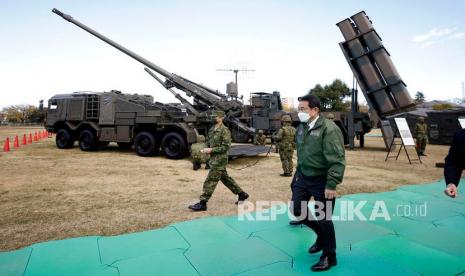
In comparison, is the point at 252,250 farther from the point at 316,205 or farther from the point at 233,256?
the point at 316,205

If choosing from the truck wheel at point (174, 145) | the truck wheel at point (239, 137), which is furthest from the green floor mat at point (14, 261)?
the truck wheel at point (239, 137)

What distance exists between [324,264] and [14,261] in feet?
9.29

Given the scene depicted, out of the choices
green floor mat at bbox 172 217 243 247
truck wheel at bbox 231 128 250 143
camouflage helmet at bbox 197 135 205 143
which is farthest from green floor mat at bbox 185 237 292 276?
truck wheel at bbox 231 128 250 143

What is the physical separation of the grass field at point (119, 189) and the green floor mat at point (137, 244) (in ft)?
0.99

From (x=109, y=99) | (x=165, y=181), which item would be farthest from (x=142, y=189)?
(x=109, y=99)

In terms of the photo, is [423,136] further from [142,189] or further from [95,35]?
[95,35]

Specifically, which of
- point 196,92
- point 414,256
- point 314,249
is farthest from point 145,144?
point 414,256

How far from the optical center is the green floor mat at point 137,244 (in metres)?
3.14

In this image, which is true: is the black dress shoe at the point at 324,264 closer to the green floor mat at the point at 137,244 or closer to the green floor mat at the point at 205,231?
the green floor mat at the point at 205,231

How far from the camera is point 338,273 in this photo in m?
2.79

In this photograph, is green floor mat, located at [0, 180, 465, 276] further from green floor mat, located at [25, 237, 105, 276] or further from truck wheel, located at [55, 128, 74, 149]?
truck wheel, located at [55, 128, 74, 149]

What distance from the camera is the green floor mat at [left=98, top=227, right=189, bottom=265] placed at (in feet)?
10.3

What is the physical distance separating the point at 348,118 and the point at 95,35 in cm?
1114

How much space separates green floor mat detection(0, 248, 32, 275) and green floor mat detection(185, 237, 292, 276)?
57.8 inches
